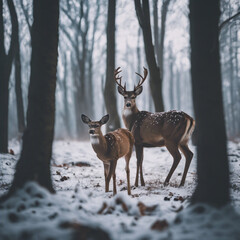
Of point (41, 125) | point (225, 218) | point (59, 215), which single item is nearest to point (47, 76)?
point (41, 125)

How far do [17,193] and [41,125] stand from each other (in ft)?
3.28

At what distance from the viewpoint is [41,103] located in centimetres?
415

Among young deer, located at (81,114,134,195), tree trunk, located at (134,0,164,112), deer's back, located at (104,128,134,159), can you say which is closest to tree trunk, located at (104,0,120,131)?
tree trunk, located at (134,0,164,112)

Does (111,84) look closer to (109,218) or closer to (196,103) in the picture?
(196,103)

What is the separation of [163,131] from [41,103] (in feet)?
10.5

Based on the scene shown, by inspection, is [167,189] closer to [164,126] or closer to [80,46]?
[164,126]

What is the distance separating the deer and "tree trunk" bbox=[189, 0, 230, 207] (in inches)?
98.6

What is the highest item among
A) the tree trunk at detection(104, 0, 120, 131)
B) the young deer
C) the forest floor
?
the tree trunk at detection(104, 0, 120, 131)

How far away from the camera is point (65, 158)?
9.69 m

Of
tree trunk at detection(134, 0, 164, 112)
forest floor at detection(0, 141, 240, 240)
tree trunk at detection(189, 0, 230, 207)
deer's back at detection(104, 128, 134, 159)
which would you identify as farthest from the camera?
tree trunk at detection(134, 0, 164, 112)

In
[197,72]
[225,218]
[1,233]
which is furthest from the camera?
[197,72]

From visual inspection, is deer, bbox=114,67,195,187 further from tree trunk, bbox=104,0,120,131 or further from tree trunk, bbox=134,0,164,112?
tree trunk, bbox=104,0,120,131

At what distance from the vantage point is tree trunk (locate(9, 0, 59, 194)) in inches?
156

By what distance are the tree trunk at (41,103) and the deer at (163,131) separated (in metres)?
2.67
